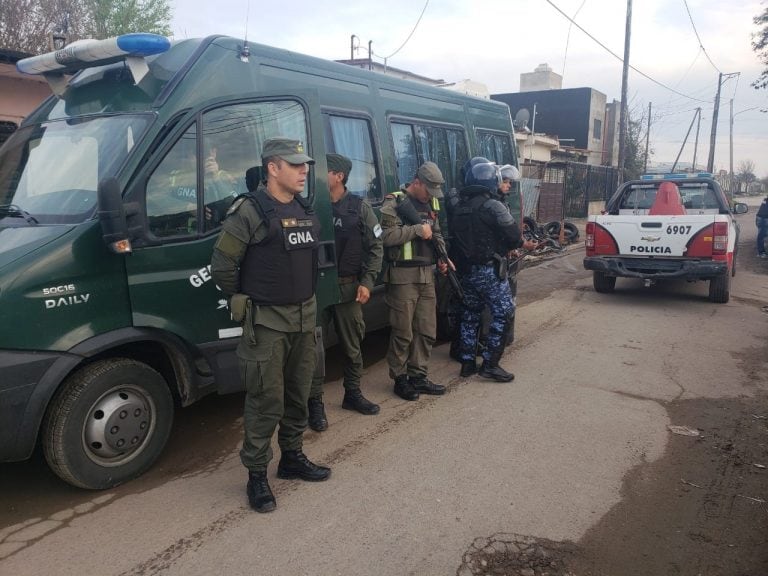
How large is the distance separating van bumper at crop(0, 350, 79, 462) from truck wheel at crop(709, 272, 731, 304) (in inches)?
313

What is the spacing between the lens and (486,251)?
16.6 ft

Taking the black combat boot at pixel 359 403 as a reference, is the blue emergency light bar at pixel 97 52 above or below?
above

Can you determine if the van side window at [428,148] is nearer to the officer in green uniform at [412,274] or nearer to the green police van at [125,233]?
the officer in green uniform at [412,274]

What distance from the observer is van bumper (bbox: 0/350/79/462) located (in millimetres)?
2777

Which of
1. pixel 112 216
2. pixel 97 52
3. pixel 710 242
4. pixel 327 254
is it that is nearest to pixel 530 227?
pixel 710 242

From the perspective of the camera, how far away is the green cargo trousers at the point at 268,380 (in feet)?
9.82

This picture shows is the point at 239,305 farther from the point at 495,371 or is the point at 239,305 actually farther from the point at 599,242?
the point at 599,242

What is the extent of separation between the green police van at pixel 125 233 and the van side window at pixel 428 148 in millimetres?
1384

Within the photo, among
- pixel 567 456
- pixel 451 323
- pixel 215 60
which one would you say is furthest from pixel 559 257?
pixel 215 60

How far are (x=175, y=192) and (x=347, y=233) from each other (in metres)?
1.18

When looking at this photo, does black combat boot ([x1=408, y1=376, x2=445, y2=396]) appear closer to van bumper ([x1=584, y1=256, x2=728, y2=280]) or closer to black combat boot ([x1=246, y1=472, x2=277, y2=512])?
black combat boot ([x1=246, y1=472, x2=277, y2=512])

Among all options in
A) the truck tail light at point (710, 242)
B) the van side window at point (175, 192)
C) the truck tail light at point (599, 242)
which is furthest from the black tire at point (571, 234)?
the van side window at point (175, 192)

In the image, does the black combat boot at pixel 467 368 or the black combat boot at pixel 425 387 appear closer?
the black combat boot at pixel 425 387

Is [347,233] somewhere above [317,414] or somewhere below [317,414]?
above
